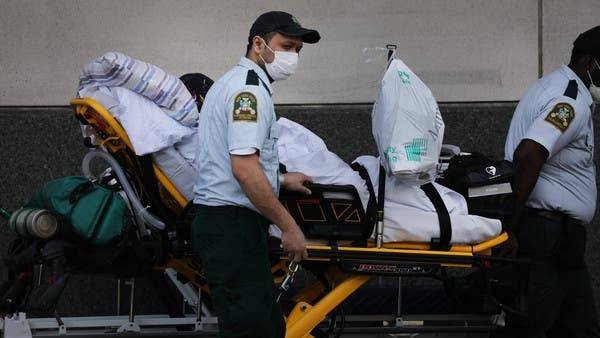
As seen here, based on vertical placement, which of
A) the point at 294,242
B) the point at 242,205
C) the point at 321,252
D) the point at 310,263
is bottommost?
the point at 310,263

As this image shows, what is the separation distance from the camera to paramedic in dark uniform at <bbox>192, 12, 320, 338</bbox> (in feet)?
16.5

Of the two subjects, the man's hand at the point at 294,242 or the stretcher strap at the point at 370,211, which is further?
the stretcher strap at the point at 370,211

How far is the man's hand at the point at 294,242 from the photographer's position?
511 centimetres

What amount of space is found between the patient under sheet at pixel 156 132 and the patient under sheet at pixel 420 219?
831mm

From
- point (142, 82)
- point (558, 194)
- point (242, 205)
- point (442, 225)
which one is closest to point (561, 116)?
point (558, 194)

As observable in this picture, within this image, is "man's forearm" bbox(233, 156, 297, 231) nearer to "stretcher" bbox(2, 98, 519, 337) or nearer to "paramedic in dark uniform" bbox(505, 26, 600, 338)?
"stretcher" bbox(2, 98, 519, 337)

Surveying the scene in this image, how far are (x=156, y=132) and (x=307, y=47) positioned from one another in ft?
6.72

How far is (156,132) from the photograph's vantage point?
18.7 ft

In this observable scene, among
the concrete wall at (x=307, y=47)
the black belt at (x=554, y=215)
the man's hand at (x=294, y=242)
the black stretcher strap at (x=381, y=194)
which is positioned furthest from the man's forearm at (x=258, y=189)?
the concrete wall at (x=307, y=47)

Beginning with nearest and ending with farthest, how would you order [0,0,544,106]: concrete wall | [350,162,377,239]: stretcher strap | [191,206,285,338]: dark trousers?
1. [191,206,285,338]: dark trousers
2. [350,162,377,239]: stretcher strap
3. [0,0,544,106]: concrete wall

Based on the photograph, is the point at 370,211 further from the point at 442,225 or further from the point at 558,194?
the point at 558,194

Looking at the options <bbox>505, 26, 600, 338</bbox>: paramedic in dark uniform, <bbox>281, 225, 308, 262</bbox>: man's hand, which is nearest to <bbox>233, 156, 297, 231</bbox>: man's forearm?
<bbox>281, 225, 308, 262</bbox>: man's hand

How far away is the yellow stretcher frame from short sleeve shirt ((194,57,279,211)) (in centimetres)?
45

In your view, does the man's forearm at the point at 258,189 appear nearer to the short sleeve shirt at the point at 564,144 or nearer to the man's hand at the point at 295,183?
the man's hand at the point at 295,183
